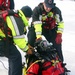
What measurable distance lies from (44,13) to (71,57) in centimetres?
163

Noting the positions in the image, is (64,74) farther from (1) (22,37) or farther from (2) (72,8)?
(2) (72,8)

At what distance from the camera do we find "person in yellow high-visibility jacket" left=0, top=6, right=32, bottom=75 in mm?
4193

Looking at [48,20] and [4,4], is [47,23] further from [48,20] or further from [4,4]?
[4,4]

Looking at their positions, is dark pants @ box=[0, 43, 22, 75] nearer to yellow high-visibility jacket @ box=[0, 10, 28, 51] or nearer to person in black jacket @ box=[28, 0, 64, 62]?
yellow high-visibility jacket @ box=[0, 10, 28, 51]

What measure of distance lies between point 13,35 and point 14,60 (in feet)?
1.61

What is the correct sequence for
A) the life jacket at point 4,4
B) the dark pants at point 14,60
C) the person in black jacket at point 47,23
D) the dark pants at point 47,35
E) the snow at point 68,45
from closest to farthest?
the dark pants at point 14,60 → the life jacket at point 4,4 → the person in black jacket at point 47,23 → the dark pants at point 47,35 → the snow at point 68,45

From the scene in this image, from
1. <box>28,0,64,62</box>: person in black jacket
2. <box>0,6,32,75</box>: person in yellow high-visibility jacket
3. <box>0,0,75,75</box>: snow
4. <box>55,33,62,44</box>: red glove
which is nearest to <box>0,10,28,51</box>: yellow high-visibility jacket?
<box>0,6,32,75</box>: person in yellow high-visibility jacket

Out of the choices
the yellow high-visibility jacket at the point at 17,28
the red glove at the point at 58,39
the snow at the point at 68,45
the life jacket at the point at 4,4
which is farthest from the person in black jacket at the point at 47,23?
the yellow high-visibility jacket at the point at 17,28

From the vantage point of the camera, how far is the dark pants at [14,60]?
4.49m

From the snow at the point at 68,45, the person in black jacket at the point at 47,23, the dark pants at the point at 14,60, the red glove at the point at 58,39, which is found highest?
the person in black jacket at the point at 47,23

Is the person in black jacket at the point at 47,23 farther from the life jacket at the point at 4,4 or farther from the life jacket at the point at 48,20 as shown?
the life jacket at the point at 4,4

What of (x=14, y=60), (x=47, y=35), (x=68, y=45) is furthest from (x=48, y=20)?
(x=68, y=45)

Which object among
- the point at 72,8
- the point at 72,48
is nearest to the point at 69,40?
the point at 72,48

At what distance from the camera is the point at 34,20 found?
213 inches
